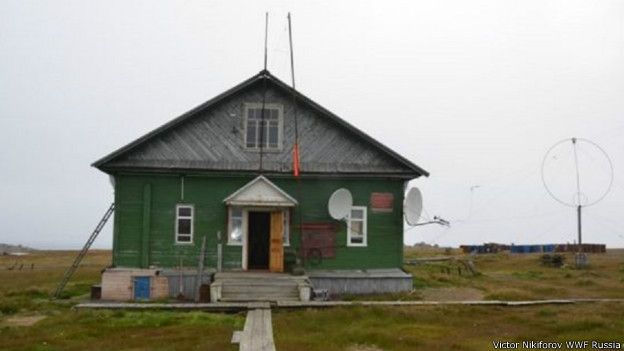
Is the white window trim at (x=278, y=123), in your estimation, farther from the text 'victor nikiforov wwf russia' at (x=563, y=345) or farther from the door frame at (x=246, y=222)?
the text 'victor nikiforov wwf russia' at (x=563, y=345)

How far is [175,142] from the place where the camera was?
2247cm

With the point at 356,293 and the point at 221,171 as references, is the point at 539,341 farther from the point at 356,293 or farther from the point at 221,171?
the point at 221,171

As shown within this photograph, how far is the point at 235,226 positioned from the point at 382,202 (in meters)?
5.32

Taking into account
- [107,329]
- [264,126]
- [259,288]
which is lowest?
[107,329]

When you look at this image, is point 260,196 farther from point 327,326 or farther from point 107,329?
point 107,329

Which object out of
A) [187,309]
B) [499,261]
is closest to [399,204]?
[187,309]

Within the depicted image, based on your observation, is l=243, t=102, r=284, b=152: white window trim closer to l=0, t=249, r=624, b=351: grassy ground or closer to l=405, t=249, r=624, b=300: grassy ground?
l=0, t=249, r=624, b=351: grassy ground

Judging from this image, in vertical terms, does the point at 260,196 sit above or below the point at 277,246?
above

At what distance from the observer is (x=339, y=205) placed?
2202 centimetres

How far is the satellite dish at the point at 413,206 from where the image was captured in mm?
22641

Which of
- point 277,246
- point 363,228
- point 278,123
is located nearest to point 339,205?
point 363,228

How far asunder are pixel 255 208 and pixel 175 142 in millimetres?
3623

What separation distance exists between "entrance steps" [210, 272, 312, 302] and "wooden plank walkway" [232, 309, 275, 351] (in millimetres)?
3078

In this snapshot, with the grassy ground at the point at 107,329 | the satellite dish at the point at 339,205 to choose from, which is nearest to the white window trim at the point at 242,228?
the satellite dish at the point at 339,205
